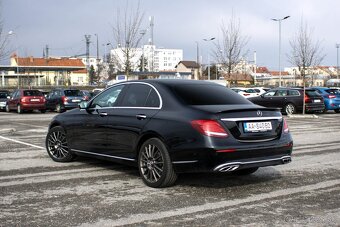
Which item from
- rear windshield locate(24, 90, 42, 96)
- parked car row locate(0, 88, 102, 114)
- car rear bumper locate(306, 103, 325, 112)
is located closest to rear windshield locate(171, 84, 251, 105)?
car rear bumper locate(306, 103, 325, 112)

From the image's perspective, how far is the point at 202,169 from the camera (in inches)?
238

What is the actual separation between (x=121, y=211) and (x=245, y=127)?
2.02m

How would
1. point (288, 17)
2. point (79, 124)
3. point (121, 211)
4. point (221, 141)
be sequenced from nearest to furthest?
point (121, 211) < point (221, 141) < point (79, 124) < point (288, 17)

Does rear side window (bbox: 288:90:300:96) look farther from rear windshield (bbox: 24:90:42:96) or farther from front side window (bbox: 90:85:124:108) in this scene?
front side window (bbox: 90:85:124:108)

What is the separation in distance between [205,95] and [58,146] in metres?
3.36

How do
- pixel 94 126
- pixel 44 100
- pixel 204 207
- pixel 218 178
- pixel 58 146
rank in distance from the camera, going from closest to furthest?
1. pixel 204 207
2. pixel 218 178
3. pixel 94 126
4. pixel 58 146
5. pixel 44 100

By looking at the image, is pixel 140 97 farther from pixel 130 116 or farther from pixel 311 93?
pixel 311 93

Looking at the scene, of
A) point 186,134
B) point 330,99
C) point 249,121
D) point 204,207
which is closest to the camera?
point 204,207

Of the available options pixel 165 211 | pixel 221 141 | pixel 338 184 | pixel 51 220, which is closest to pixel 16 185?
pixel 51 220

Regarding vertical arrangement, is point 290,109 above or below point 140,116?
below

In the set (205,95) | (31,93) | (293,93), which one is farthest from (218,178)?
(31,93)

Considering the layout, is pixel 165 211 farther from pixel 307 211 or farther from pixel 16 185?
pixel 16 185

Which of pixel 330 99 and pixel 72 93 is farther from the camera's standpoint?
pixel 72 93

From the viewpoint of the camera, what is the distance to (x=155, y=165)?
21.5 feet
